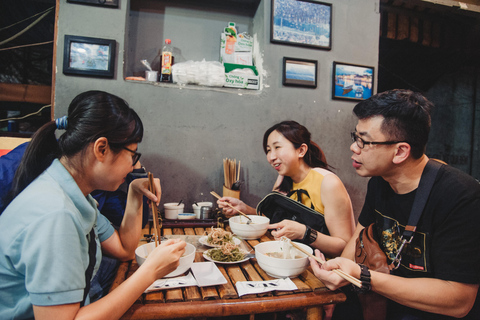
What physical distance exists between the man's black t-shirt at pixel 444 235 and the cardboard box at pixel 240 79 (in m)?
2.06

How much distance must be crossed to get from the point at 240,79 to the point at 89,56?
59.3 inches

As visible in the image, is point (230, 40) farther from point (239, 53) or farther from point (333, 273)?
point (333, 273)

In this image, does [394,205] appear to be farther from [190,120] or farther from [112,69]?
[112,69]

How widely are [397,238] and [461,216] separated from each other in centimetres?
32

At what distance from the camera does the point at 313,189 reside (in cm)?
228

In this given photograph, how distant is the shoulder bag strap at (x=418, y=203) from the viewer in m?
1.39

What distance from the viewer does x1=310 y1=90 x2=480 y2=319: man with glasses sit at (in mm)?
1260

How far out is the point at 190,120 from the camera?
303 cm

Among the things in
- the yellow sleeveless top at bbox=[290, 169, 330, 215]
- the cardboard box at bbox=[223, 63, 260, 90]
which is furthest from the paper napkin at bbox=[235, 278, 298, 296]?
the cardboard box at bbox=[223, 63, 260, 90]

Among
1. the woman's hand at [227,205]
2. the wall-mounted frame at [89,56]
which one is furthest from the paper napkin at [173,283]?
the wall-mounted frame at [89,56]

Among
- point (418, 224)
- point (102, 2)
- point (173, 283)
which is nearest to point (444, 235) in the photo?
point (418, 224)

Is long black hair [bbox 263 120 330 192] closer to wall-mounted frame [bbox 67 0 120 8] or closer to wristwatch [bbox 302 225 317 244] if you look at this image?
wristwatch [bbox 302 225 317 244]

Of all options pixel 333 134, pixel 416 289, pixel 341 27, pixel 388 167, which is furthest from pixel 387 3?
pixel 416 289

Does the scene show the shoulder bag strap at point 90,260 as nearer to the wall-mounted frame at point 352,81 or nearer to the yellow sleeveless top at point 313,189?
the yellow sleeveless top at point 313,189
